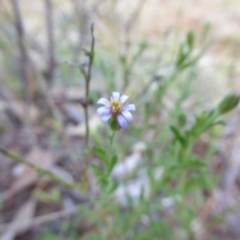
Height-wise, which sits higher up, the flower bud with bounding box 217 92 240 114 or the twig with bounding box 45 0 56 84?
the twig with bounding box 45 0 56 84

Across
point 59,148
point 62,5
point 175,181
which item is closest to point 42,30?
point 62,5

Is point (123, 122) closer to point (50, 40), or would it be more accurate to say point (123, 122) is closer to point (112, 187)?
point (112, 187)

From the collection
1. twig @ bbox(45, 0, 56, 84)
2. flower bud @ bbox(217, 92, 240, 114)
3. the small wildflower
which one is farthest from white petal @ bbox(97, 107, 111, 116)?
twig @ bbox(45, 0, 56, 84)

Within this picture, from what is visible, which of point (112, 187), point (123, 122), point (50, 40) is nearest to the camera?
point (123, 122)

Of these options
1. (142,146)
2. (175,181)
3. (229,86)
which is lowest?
(142,146)

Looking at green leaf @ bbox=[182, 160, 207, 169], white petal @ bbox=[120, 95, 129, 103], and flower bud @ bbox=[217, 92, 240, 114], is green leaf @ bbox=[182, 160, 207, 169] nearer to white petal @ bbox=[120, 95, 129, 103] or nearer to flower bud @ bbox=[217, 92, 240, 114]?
flower bud @ bbox=[217, 92, 240, 114]

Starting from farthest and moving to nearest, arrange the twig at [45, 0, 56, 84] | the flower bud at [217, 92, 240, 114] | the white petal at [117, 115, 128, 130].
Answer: the twig at [45, 0, 56, 84] < the flower bud at [217, 92, 240, 114] < the white petal at [117, 115, 128, 130]

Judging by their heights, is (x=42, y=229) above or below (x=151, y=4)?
below

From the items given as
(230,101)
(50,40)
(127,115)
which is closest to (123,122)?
(127,115)

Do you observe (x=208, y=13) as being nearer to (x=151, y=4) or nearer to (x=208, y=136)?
(x=151, y=4)
